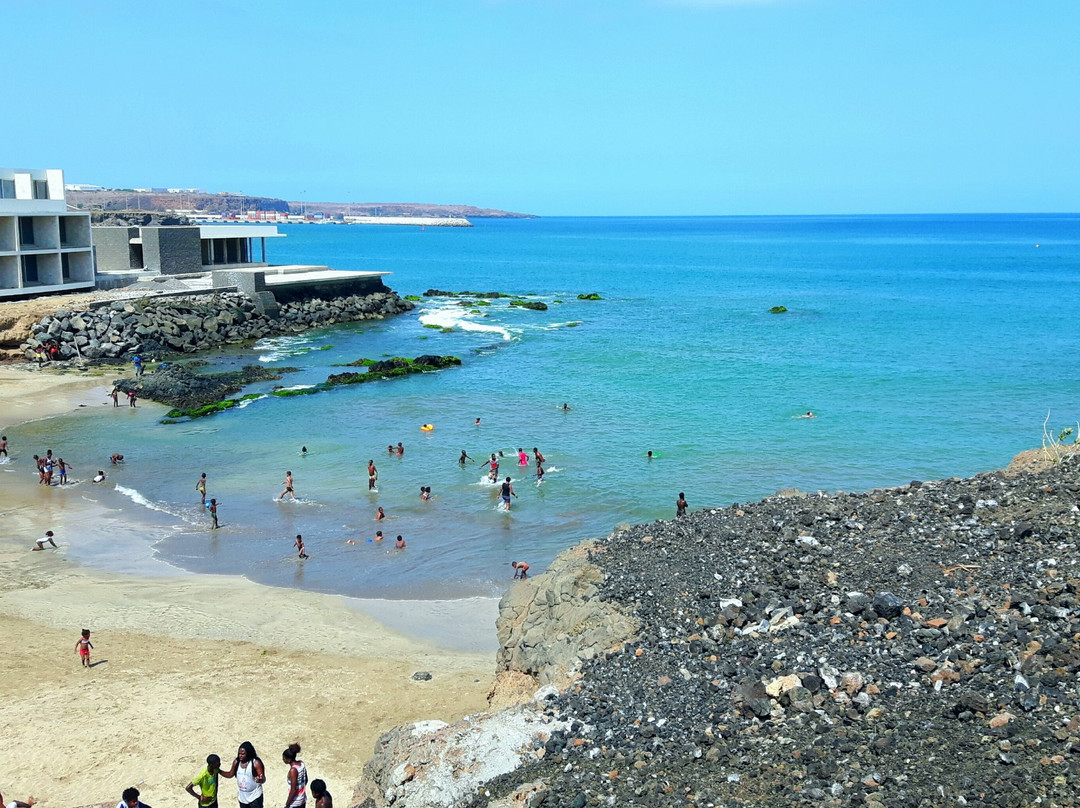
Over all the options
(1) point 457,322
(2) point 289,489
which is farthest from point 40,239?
(2) point 289,489

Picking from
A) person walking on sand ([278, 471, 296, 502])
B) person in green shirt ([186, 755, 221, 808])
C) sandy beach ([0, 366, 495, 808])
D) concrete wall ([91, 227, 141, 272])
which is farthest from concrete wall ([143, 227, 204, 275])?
→ person in green shirt ([186, 755, 221, 808])

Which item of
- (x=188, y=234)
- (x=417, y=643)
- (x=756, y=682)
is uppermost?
(x=188, y=234)

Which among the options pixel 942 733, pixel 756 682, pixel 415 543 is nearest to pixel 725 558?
pixel 756 682

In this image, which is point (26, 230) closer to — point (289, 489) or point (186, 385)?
point (186, 385)

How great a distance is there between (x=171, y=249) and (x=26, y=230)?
1018 centimetres

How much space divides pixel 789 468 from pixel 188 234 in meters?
46.1

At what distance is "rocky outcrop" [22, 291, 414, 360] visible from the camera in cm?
4675

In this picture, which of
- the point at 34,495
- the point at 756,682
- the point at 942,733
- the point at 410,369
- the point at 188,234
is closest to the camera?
the point at 942,733

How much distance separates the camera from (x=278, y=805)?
1262 cm

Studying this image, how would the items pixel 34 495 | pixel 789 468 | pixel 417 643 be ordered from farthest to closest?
pixel 789 468
pixel 34 495
pixel 417 643

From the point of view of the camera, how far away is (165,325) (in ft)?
166

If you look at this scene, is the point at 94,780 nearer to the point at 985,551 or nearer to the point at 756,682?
the point at 756,682

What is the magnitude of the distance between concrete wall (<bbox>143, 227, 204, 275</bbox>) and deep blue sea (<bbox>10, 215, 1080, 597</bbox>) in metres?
10.8

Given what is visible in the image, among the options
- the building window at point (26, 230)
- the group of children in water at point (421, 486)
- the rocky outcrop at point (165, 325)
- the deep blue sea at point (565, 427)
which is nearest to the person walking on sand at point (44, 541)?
the deep blue sea at point (565, 427)
